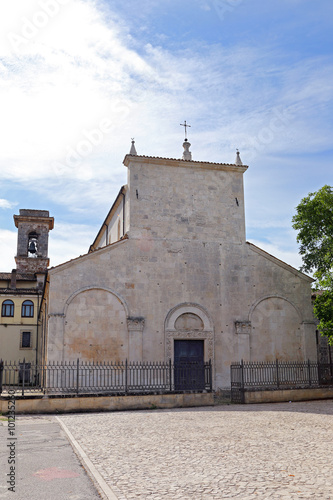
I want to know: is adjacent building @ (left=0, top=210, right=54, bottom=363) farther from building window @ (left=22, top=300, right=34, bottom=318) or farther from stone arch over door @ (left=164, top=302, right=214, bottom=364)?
stone arch over door @ (left=164, top=302, right=214, bottom=364)

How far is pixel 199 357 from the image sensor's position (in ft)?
77.9

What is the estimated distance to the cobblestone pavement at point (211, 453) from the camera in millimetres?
6621

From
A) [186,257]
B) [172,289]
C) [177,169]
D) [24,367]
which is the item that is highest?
[177,169]

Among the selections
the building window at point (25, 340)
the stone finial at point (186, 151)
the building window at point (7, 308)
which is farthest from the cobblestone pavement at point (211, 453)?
the building window at point (7, 308)

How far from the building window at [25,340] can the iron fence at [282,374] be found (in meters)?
22.2

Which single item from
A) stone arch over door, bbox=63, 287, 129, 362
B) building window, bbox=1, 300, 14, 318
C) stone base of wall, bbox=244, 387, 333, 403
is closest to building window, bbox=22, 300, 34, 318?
building window, bbox=1, 300, 14, 318

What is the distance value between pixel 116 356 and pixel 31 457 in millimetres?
13624

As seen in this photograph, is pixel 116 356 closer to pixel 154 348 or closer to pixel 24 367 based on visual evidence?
pixel 154 348

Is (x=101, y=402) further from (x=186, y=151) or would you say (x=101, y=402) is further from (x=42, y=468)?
(x=186, y=151)

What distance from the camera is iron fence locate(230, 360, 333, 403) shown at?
2247 cm

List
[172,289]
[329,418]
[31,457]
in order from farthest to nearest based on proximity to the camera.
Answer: [172,289] → [329,418] → [31,457]

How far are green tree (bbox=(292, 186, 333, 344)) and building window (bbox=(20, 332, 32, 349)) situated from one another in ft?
83.0

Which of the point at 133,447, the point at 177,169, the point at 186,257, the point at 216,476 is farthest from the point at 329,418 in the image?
the point at 177,169

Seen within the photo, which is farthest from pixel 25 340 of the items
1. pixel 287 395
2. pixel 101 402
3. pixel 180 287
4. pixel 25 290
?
pixel 287 395
